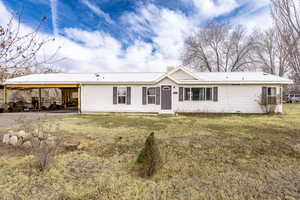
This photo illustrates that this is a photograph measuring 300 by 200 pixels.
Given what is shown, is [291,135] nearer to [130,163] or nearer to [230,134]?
[230,134]

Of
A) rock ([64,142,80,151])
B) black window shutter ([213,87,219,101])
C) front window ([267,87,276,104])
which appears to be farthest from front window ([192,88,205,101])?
rock ([64,142,80,151])

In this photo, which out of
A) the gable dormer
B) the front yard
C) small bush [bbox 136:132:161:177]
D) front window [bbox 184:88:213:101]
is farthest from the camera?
the gable dormer

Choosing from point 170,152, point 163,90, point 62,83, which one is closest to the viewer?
point 170,152

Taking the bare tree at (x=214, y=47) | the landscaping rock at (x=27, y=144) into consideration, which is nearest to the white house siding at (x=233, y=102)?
the landscaping rock at (x=27, y=144)

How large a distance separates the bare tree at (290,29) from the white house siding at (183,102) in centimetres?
655

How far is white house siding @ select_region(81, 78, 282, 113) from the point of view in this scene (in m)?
12.2

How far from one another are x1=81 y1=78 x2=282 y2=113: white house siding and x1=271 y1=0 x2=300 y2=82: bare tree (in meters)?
6.55

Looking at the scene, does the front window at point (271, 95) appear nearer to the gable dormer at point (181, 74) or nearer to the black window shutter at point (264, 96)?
the black window shutter at point (264, 96)

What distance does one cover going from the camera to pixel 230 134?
20.9 ft

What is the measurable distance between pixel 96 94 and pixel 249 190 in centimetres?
1177

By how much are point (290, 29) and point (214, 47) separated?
74.7ft

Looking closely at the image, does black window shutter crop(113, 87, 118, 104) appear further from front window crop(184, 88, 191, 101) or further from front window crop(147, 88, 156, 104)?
front window crop(184, 88, 191, 101)

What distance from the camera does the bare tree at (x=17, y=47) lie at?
2357 millimetres

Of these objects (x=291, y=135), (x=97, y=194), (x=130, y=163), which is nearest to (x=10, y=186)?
(x=97, y=194)
